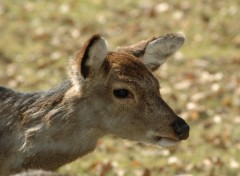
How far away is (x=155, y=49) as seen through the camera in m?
7.14

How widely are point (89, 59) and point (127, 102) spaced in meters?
0.47

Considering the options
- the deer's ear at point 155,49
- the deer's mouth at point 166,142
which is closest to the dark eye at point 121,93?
the deer's mouth at point 166,142

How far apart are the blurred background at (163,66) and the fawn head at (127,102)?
9.83 feet

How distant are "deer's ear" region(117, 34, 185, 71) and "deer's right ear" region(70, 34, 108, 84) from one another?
2.03 feet

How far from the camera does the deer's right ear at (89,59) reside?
629 centimetres

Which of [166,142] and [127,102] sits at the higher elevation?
[127,102]

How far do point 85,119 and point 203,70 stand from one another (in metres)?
7.46

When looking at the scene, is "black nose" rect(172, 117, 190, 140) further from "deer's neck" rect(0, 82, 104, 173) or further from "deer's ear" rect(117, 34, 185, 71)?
"deer's ear" rect(117, 34, 185, 71)

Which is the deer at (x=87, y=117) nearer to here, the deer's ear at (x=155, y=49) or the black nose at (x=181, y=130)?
the black nose at (x=181, y=130)

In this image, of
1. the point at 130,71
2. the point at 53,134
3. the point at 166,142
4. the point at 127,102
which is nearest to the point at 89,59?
the point at 130,71

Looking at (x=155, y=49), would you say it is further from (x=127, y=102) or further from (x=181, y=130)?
(x=181, y=130)

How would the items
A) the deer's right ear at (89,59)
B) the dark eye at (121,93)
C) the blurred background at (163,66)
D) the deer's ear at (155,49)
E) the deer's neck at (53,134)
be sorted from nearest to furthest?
the deer's right ear at (89,59) → the deer's neck at (53,134) → the dark eye at (121,93) → the deer's ear at (155,49) → the blurred background at (163,66)

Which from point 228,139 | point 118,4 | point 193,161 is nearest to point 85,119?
point 193,161

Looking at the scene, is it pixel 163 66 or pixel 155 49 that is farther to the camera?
pixel 163 66
